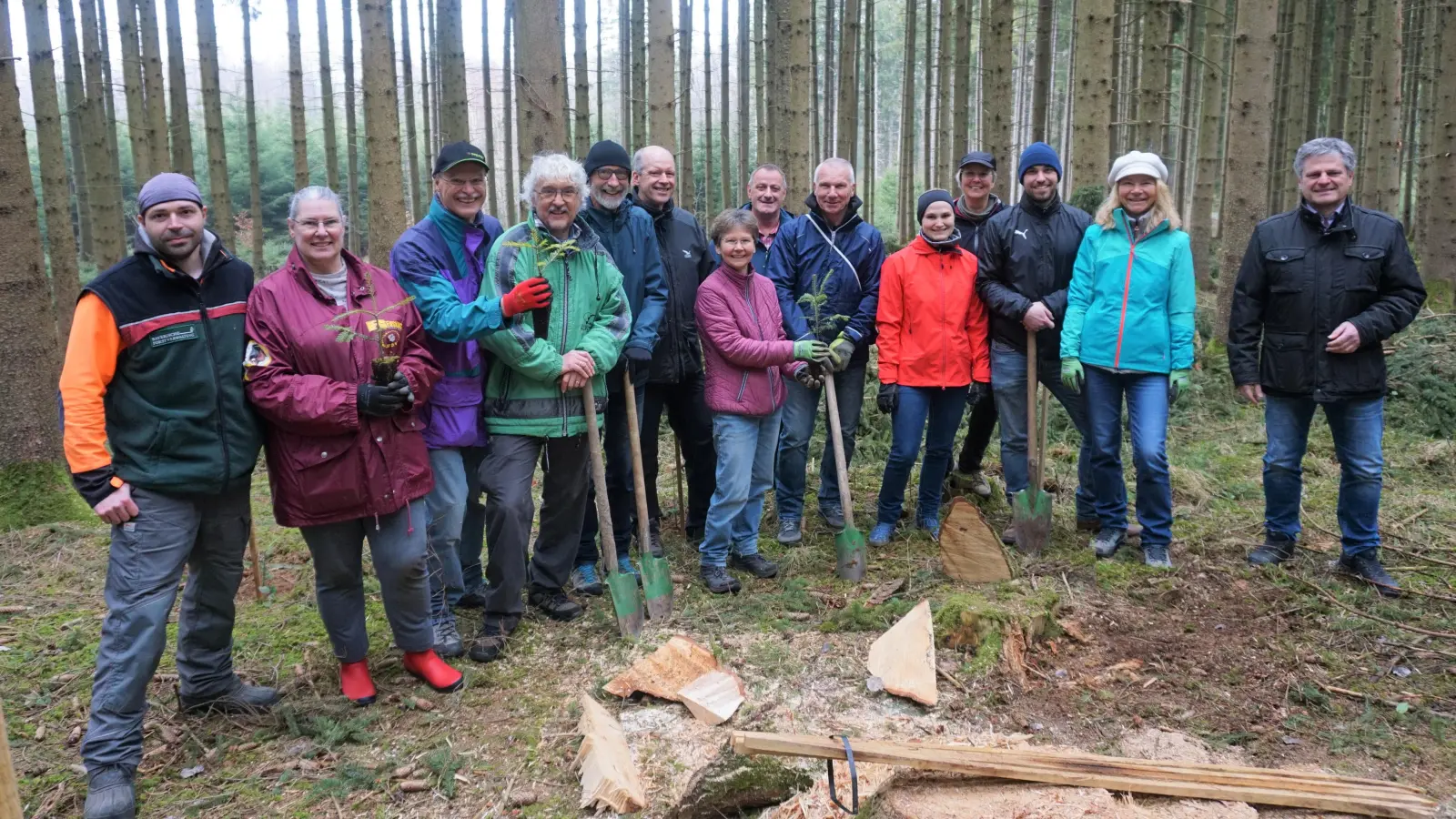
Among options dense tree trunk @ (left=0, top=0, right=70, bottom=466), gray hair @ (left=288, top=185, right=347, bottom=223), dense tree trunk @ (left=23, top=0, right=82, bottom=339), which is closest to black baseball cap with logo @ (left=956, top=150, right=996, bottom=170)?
gray hair @ (left=288, top=185, right=347, bottom=223)

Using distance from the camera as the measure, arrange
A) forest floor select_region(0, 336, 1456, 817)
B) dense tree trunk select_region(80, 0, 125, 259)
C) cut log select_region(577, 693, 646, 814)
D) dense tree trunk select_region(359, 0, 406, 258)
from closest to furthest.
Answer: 1. cut log select_region(577, 693, 646, 814)
2. forest floor select_region(0, 336, 1456, 817)
3. dense tree trunk select_region(359, 0, 406, 258)
4. dense tree trunk select_region(80, 0, 125, 259)

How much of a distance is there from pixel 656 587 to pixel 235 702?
6.42 ft

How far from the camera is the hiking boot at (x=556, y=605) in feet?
15.3

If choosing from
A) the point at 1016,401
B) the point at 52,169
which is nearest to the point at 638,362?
the point at 1016,401

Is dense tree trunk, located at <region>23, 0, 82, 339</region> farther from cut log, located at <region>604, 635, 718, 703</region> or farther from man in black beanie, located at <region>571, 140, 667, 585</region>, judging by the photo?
cut log, located at <region>604, 635, 718, 703</region>

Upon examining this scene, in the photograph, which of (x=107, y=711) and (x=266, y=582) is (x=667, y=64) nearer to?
(x=266, y=582)

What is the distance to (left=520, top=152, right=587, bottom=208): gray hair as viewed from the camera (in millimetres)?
4254

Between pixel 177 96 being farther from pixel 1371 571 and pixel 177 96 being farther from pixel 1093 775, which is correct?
pixel 1371 571

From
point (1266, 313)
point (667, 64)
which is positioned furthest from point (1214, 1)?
point (1266, 313)

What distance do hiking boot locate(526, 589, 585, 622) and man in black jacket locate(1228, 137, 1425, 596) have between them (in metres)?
3.93

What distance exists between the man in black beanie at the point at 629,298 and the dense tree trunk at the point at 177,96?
12.5 meters

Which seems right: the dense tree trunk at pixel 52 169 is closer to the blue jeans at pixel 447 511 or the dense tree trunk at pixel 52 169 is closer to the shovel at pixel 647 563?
the blue jeans at pixel 447 511

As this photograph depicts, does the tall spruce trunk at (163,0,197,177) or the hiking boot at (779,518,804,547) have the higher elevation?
the tall spruce trunk at (163,0,197,177)

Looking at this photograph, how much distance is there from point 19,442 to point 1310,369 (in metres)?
8.03
